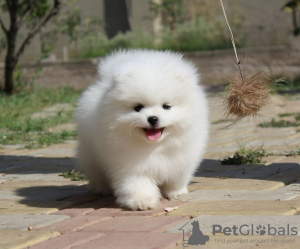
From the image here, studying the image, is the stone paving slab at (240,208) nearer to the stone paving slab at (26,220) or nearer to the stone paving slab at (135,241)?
the stone paving slab at (135,241)

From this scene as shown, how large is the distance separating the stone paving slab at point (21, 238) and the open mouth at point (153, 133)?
0.84m

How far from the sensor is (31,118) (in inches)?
333

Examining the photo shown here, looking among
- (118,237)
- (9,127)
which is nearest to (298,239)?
(118,237)

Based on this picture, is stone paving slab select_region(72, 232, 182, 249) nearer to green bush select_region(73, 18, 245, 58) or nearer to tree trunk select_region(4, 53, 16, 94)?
tree trunk select_region(4, 53, 16, 94)

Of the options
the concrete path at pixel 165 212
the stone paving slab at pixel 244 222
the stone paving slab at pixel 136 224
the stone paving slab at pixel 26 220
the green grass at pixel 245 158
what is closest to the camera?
the concrete path at pixel 165 212

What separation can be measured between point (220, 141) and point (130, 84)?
3.18m

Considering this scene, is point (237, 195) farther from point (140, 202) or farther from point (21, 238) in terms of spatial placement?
point (21, 238)

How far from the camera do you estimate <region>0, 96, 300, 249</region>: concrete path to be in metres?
2.98

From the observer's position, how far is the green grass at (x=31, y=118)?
7.00m

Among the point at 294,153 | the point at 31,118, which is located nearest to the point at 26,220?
the point at 294,153

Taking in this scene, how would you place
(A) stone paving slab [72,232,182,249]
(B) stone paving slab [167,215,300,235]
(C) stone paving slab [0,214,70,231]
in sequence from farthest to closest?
(C) stone paving slab [0,214,70,231] → (B) stone paving slab [167,215,300,235] → (A) stone paving slab [72,232,182,249]

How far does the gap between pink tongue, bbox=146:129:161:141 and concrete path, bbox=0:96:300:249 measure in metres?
0.42

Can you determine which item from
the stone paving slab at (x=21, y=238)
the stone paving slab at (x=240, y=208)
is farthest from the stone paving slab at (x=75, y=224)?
the stone paving slab at (x=240, y=208)

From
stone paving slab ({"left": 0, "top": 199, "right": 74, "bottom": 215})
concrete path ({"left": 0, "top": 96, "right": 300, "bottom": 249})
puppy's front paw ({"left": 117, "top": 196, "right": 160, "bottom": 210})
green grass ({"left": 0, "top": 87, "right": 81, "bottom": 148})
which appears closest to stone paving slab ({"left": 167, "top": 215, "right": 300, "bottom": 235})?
concrete path ({"left": 0, "top": 96, "right": 300, "bottom": 249})
